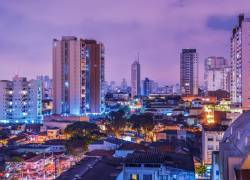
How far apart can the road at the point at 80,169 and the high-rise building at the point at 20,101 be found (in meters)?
26.4

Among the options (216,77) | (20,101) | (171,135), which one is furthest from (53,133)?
(216,77)

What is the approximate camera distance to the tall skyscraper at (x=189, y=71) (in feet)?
285

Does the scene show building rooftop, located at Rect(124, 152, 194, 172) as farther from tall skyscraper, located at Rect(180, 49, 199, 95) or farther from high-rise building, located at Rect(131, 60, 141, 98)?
high-rise building, located at Rect(131, 60, 141, 98)

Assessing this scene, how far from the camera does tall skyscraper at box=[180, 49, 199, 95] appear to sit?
86.9 m

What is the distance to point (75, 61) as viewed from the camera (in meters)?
42.6

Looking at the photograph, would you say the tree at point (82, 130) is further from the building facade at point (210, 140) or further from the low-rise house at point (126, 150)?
the building facade at point (210, 140)

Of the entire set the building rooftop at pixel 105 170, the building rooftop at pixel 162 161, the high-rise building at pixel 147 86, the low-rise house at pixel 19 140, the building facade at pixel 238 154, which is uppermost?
the high-rise building at pixel 147 86

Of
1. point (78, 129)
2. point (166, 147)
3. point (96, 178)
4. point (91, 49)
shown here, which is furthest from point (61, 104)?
point (96, 178)

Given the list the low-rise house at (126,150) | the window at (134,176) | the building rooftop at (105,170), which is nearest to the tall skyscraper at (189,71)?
the low-rise house at (126,150)

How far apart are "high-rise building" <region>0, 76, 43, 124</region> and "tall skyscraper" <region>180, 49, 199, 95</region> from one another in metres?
47.6

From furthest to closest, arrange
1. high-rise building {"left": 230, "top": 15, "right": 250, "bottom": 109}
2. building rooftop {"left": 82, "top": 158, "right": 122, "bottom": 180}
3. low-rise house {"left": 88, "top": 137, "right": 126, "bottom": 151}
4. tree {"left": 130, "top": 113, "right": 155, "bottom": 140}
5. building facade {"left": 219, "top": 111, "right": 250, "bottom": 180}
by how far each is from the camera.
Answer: high-rise building {"left": 230, "top": 15, "right": 250, "bottom": 109} < tree {"left": 130, "top": 113, "right": 155, "bottom": 140} < low-rise house {"left": 88, "top": 137, "right": 126, "bottom": 151} < building rooftop {"left": 82, "top": 158, "right": 122, "bottom": 180} < building facade {"left": 219, "top": 111, "right": 250, "bottom": 180}

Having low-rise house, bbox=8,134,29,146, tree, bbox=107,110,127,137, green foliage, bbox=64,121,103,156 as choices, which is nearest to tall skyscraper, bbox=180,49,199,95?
tree, bbox=107,110,127,137

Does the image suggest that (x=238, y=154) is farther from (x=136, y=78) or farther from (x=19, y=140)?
(x=136, y=78)

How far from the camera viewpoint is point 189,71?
8862cm
